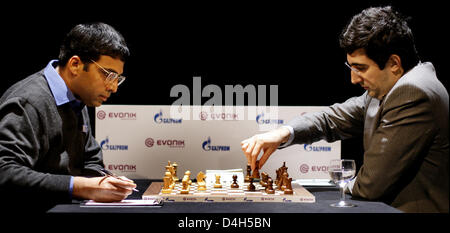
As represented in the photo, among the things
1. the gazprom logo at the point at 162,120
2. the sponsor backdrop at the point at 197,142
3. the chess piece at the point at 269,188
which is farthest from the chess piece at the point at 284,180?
the gazprom logo at the point at 162,120

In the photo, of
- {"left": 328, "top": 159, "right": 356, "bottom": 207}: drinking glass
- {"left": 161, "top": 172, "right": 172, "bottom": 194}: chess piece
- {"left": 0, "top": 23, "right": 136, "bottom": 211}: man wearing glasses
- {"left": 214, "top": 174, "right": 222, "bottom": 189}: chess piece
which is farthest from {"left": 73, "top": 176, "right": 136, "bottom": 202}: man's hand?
→ {"left": 328, "top": 159, "right": 356, "bottom": 207}: drinking glass

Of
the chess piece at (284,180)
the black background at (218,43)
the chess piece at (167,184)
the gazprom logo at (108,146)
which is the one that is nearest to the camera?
the chess piece at (167,184)

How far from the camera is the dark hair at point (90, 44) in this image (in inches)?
97.2

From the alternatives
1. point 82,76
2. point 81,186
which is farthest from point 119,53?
point 81,186

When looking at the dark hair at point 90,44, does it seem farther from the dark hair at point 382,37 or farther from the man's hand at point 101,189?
the dark hair at point 382,37

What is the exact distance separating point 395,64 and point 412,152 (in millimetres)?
547

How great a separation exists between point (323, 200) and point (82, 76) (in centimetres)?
149

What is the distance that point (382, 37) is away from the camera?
2.43 meters

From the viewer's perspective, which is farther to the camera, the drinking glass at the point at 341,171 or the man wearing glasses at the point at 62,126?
the drinking glass at the point at 341,171

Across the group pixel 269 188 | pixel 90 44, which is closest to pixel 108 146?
pixel 90 44

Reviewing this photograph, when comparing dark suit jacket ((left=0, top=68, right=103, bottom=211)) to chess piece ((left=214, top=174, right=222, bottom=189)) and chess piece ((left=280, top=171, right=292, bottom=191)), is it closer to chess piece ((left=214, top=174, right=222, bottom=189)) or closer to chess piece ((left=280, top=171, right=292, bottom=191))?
chess piece ((left=214, top=174, right=222, bottom=189))

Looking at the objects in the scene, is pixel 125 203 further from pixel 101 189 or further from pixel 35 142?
pixel 35 142

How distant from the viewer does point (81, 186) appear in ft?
6.59

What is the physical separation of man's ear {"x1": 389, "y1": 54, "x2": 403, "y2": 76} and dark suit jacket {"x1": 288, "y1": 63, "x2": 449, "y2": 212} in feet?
0.54
